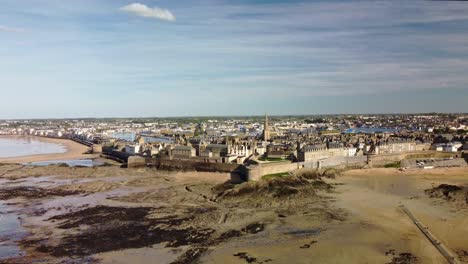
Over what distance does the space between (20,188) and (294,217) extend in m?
22.8

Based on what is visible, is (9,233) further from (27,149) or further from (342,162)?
(27,149)

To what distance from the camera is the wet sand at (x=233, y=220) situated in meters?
18.4

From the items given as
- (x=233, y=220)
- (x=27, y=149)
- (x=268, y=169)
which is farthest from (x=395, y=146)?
(x=27, y=149)

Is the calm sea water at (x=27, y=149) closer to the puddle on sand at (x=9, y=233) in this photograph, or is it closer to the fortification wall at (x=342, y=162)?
the puddle on sand at (x=9, y=233)

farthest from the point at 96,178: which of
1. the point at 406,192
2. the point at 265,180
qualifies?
the point at 406,192

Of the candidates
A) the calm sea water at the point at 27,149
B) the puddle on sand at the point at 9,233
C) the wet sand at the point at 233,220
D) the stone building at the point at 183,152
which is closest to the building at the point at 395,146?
the wet sand at the point at 233,220

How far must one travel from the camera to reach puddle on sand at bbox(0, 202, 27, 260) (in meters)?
19.1

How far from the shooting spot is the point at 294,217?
948 inches

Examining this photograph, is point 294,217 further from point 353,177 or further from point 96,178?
point 96,178

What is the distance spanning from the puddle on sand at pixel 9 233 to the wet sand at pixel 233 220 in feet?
1.32

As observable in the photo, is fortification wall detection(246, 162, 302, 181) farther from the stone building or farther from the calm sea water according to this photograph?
the calm sea water

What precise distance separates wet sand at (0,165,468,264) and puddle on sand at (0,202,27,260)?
401 millimetres

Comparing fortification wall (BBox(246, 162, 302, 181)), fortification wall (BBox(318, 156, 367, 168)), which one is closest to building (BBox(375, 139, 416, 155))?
fortification wall (BBox(318, 156, 367, 168))

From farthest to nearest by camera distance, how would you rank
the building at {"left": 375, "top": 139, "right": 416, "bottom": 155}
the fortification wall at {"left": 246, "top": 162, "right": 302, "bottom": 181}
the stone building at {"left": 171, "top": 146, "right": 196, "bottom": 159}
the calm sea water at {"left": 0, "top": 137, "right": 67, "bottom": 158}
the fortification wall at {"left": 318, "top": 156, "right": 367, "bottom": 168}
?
the calm sea water at {"left": 0, "top": 137, "right": 67, "bottom": 158}
the building at {"left": 375, "top": 139, "right": 416, "bottom": 155}
the stone building at {"left": 171, "top": 146, "right": 196, "bottom": 159}
the fortification wall at {"left": 318, "top": 156, "right": 367, "bottom": 168}
the fortification wall at {"left": 246, "top": 162, "right": 302, "bottom": 181}
